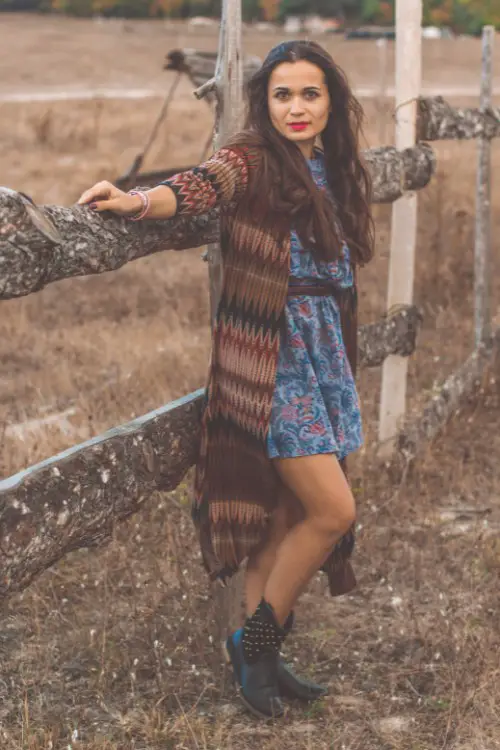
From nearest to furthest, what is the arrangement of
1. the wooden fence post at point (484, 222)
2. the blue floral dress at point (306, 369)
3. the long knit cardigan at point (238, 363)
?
the long knit cardigan at point (238, 363), the blue floral dress at point (306, 369), the wooden fence post at point (484, 222)

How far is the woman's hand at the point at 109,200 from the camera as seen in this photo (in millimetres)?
2631

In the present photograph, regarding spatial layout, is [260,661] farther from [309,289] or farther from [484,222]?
[484,222]

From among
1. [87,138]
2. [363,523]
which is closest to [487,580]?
[363,523]

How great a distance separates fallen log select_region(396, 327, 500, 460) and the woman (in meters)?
2.06

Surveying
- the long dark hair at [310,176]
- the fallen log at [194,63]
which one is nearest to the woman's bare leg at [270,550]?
the long dark hair at [310,176]

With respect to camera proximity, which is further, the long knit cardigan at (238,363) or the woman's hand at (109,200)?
the long knit cardigan at (238,363)

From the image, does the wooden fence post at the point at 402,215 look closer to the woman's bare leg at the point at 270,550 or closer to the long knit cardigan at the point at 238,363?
the long knit cardigan at the point at 238,363

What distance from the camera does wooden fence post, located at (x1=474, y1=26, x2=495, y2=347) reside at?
627cm

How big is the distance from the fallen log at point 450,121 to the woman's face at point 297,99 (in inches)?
78.0

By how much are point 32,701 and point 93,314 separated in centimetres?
531

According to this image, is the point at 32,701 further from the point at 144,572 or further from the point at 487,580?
the point at 487,580

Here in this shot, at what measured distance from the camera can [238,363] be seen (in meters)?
3.04

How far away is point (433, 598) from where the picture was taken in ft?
13.3

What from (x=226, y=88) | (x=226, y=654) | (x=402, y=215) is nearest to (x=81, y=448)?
(x=226, y=654)
